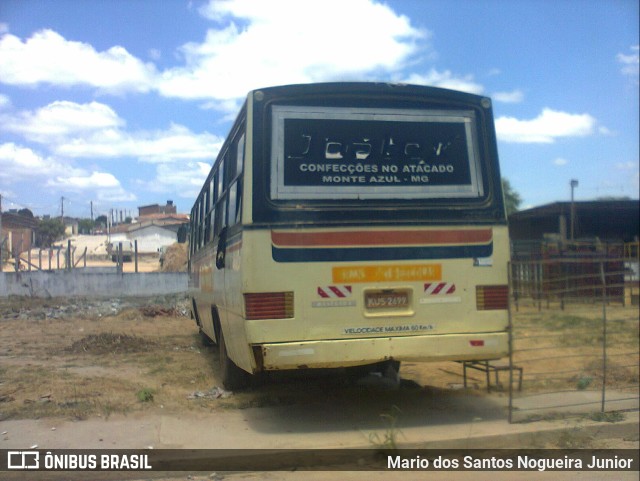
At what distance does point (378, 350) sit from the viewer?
20.1 feet

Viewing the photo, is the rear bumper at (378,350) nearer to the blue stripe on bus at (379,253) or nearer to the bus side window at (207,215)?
the blue stripe on bus at (379,253)

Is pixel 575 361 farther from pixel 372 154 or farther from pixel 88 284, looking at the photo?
pixel 88 284

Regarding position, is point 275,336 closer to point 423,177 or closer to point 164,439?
point 164,439

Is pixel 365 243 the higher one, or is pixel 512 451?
pixel 365 243

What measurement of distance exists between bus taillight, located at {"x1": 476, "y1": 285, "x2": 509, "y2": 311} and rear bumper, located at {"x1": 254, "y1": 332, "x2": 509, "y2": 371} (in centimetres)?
28

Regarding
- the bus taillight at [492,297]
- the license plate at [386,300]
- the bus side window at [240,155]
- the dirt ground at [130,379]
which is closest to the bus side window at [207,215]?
the dirt ground at [130,379]

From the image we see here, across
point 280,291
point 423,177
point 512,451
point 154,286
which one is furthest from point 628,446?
point 154,286

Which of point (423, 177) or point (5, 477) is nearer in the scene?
point (5, 477)

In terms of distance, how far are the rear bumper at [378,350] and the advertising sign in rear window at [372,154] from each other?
1.45 metres

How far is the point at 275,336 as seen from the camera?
596 centimetres

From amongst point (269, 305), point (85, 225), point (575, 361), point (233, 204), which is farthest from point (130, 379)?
point (85, 225)

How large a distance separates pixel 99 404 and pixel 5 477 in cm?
200

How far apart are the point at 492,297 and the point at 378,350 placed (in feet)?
4.42

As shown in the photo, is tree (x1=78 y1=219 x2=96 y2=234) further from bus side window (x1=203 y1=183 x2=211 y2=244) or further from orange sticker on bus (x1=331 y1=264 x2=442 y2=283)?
orange sticker on bus (x1=331 y1=264 x2=442 y2=283)
